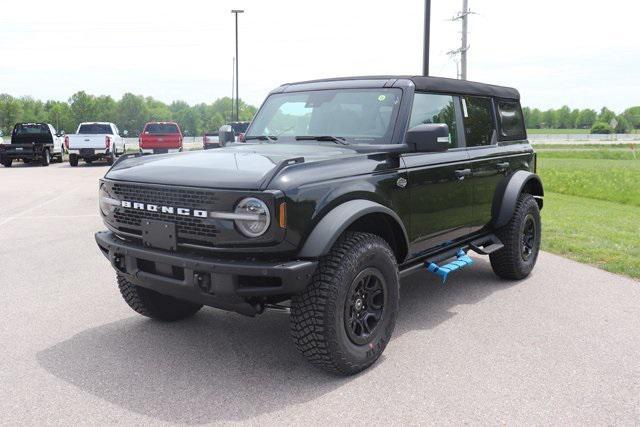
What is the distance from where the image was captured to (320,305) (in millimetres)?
3482

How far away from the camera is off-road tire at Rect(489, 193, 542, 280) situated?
229 inches

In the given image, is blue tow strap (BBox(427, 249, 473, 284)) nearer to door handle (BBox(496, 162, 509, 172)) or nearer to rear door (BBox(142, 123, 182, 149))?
door handle (BBox(496, 162, 509, 172))

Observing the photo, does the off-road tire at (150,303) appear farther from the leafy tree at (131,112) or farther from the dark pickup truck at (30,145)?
the leafy tree at (131,112)

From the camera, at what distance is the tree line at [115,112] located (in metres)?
101

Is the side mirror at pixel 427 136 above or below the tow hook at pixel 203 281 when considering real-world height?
above

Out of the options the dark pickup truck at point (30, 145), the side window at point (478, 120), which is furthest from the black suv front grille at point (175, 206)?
the dark pickup truck at point (30, 145)

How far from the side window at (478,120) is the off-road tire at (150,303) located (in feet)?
Result: 9.67

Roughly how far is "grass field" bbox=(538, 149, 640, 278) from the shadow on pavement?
2964 mm

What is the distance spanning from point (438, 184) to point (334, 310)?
1.65 metres

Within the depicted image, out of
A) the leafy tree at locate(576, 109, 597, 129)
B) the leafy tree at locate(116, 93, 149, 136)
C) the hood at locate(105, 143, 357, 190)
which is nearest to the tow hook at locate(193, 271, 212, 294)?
the hood at locate(105, 143, 357, 190)

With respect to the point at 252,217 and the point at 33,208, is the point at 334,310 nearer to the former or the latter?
the point at 252,217

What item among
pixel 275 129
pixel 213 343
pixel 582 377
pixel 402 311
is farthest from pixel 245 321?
pixel 582 377

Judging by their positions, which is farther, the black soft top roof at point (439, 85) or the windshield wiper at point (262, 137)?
the windshield wiper at point (262, 137)

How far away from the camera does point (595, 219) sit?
10.4 metres
